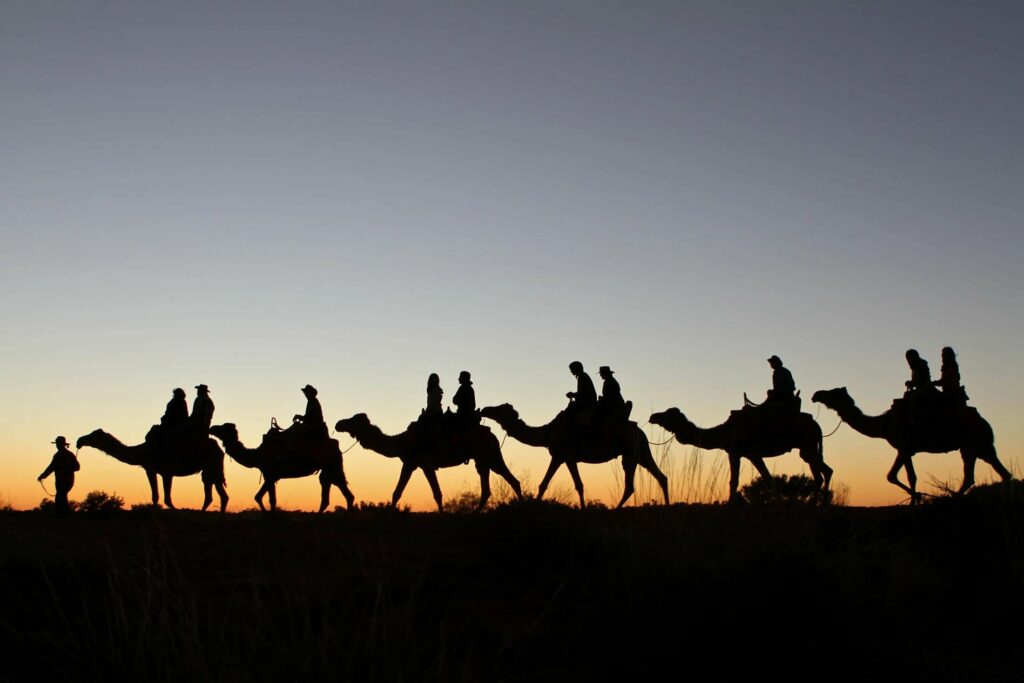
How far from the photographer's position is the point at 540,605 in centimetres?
870

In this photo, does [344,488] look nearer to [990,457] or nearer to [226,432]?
[226,432]

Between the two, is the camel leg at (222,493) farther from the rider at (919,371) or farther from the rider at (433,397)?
the rider at (919,371)

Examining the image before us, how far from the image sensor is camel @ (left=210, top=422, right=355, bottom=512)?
2153 centimetres

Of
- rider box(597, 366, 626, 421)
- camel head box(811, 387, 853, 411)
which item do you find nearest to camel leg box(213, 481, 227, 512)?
rider box(597, 366, 626, 421)

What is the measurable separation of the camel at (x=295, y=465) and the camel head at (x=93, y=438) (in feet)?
13.8

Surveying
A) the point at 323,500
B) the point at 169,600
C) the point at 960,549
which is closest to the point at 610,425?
the point at 323,500

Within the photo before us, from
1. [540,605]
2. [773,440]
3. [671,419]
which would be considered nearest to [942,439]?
[773,440]

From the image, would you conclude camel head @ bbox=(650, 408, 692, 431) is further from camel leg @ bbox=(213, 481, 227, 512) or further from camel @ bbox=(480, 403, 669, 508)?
camel leg @ bbox=(213, 481, 227, 512)

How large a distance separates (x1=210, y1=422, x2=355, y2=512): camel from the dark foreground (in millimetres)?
9184

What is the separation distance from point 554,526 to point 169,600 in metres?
4.46

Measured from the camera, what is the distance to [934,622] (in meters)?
9.27

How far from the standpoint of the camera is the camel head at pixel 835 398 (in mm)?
21656

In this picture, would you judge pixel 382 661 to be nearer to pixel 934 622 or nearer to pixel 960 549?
pixel 934 622

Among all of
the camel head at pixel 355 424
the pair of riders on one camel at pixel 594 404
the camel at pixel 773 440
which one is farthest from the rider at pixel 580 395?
the camel head at pixel 355 424
